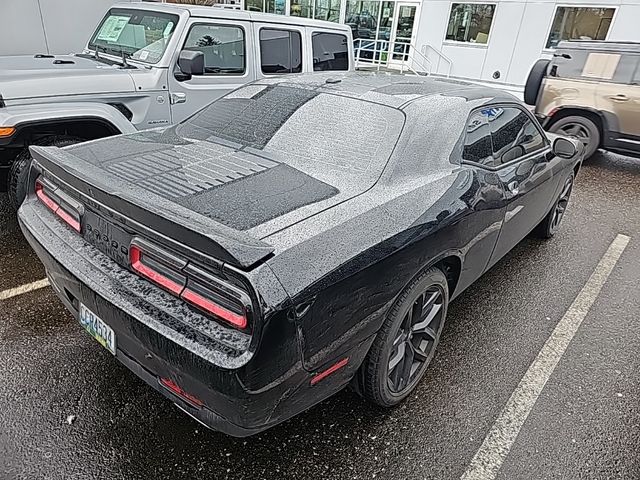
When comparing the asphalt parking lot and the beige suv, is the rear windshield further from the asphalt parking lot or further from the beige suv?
the beige suv

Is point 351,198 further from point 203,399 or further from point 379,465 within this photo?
point 379,465

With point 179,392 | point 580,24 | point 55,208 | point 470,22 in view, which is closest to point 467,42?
point 470,22

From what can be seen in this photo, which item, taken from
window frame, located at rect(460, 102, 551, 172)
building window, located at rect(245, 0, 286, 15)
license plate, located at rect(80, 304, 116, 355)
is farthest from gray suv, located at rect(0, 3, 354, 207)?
building window, located at rect(245, 0, 286, 15)

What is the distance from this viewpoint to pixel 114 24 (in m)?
5.18

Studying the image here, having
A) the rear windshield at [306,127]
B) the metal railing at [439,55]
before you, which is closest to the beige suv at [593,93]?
the rear windshield at [306,127]

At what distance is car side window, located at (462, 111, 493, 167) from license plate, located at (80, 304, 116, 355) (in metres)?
Answer: 2.12

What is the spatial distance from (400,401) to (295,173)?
1.39 meters

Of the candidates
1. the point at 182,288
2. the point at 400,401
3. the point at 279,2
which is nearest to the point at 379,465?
the point at 400,401

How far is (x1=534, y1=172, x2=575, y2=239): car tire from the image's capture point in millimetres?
4505

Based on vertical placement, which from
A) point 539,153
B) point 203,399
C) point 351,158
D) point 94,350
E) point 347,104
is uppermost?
point 347,104

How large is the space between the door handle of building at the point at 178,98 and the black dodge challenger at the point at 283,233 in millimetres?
1535

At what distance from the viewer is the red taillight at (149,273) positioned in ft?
5.97

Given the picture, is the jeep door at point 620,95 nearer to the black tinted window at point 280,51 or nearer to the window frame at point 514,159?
the window frame at point 514,159

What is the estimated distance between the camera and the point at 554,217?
15.2ft
